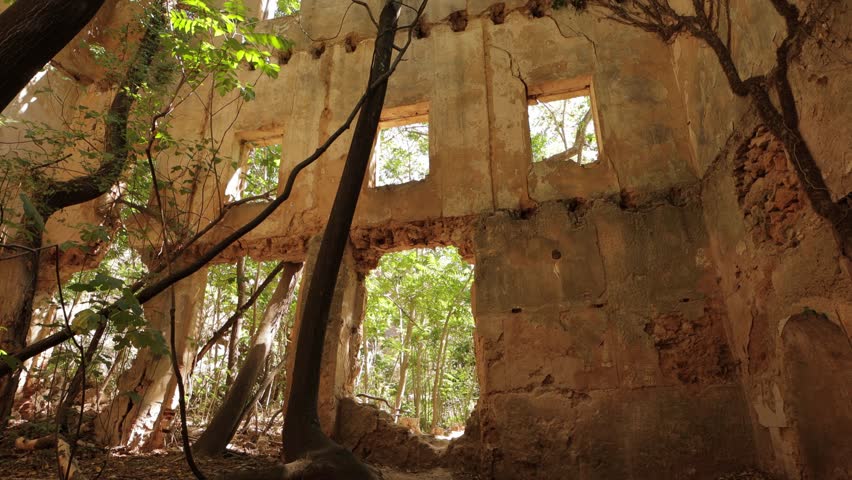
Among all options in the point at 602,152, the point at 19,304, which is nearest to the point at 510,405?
the point at 602,152

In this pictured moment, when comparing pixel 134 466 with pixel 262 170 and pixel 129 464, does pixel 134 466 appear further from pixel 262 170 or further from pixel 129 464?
pixel 262 170

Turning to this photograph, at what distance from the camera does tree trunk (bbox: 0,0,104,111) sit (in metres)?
2.18

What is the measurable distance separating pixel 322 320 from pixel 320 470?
1062 mm

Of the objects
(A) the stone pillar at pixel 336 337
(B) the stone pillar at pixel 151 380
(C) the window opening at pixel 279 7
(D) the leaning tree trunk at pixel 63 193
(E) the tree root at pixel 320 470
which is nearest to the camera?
(E) the tree root at pixel 320 470

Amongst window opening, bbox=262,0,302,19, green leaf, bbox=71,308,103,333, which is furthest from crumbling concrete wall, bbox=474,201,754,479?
window opening, bbox=262,0,302,19

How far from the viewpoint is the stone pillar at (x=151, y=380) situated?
605 cm

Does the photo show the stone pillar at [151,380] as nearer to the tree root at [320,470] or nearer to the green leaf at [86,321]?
the tree root at [320,470]

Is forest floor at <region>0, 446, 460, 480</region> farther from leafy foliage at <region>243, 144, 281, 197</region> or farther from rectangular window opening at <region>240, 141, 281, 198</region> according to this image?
leafy foliage at <region>243, 144, 281, 197</region>

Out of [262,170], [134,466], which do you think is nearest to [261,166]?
[262,170]

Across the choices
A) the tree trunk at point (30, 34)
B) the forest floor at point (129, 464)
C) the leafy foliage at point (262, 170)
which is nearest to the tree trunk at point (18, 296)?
the forest floor at point (129, 464)

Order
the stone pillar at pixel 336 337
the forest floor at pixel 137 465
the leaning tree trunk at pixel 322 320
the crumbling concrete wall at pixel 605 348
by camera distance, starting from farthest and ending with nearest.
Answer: the stone pillar at pixel 336 337, the crumbling concrete wall at pixel 605 348, the forest floor at pixel 137 465, the leaning tree trunk at pixel 322 320

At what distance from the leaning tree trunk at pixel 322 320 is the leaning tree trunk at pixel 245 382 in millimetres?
2832

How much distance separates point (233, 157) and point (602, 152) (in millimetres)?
5162

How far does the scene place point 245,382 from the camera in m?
6.66
